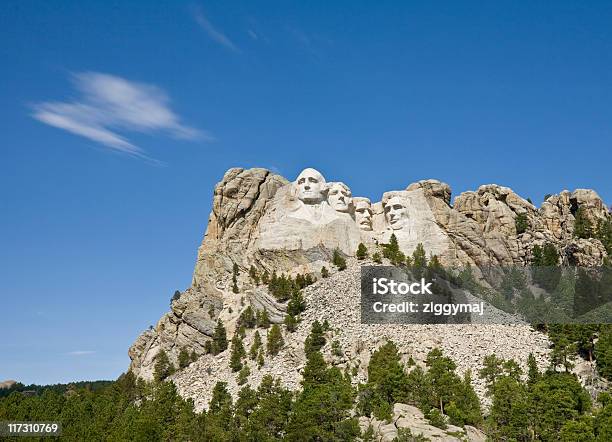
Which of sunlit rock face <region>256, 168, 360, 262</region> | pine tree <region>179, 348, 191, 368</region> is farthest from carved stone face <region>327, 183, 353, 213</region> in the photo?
pine tree <region>179, 348, 191, 368</region>

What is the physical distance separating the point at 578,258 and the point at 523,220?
21.5ft

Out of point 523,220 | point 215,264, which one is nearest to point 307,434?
point 215,264

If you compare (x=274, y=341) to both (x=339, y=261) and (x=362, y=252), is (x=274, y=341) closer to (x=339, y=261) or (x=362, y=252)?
(x=339, y=261)

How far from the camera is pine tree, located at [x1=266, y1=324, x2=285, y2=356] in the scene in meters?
57.5

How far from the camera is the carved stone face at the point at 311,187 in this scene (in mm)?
70000

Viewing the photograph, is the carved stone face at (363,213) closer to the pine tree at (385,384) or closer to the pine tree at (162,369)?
the pine tree at (162,369)

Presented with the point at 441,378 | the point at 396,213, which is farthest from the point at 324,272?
the point at 441,378

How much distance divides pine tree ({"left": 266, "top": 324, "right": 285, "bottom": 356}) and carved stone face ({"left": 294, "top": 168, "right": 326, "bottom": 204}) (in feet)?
46.4

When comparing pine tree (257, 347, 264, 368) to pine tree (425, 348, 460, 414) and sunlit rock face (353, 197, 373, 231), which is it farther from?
sunlit rock face (353, 197, 373, 231)

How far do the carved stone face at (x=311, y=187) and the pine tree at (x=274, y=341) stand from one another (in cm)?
1414

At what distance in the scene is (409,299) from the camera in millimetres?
61781

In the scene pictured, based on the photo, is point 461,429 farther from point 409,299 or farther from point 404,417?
point 409,299
